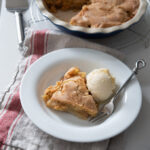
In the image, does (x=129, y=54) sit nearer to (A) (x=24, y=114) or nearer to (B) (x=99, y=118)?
(B) (x=99, y=118)

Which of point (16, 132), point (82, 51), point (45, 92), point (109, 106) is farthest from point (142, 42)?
point (16, 132)

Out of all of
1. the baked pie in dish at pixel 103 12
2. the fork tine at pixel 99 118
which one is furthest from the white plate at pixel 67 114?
the baked pie in dish at pixel 103 12

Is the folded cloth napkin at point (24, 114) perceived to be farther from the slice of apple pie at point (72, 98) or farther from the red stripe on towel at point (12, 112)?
the slice of apple pie at point (72, 98)

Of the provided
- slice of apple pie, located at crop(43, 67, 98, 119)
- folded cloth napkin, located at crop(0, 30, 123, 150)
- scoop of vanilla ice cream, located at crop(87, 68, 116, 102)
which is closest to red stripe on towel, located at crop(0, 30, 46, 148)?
folded cloth napkin, located at crop(0, 30, 123, 150)

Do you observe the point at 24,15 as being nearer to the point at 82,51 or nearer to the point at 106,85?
the point at 82,51

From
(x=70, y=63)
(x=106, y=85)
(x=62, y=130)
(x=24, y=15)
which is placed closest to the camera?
(x=62, y=130)

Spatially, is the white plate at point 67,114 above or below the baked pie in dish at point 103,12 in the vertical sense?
below

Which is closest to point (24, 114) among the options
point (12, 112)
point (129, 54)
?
point (12, 112)
